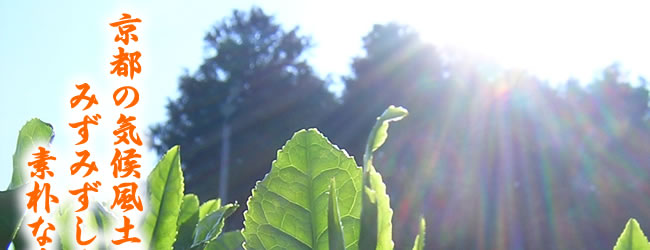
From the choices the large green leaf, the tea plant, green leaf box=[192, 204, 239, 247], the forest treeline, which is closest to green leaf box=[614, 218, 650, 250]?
the tea plant

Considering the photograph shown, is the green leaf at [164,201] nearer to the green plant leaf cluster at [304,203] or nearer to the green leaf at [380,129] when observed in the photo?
the green plant leaf cluster at [304,203]

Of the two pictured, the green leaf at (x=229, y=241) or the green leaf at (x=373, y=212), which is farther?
the green leaf at (x=229, y=241)

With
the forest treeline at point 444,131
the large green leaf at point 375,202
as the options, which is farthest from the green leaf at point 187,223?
the forest treeline at point 444,131

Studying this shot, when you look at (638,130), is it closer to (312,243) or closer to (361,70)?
(361,70)

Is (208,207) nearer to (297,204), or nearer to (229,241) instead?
(229,241)

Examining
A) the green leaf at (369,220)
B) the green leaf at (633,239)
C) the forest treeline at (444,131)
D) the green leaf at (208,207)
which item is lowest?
the green leaf at (369,220)

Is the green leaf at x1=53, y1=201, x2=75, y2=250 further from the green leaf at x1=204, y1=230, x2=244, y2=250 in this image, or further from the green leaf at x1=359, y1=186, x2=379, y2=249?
the green leaf at x1=359, y1=186, x2=379, y2=249

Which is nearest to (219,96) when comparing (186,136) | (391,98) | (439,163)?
(186,136)
